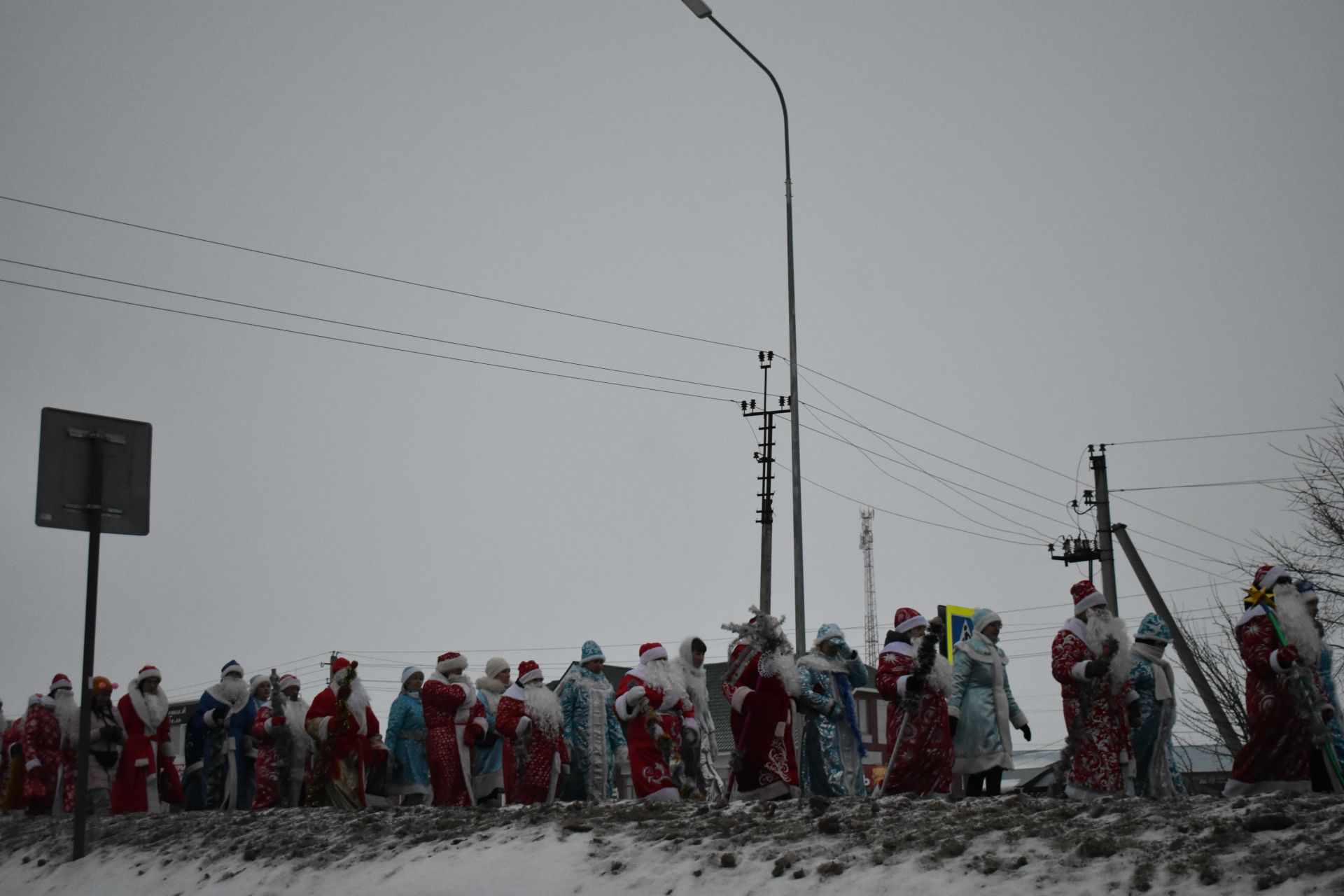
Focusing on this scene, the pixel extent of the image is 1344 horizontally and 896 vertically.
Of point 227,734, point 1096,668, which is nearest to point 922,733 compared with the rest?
point 1096,668

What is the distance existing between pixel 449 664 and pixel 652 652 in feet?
8.67

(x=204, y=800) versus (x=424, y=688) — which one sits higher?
(x=424, y=688)

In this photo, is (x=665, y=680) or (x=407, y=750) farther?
(x=407, y=750)

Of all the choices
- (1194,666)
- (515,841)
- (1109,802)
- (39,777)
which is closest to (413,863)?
(515,841)

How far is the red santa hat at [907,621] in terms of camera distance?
39.4 feet

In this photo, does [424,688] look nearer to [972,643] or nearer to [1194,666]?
[972,643]

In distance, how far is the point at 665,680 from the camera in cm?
1307

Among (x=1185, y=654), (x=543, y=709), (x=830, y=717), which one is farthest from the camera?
(x=1185, y=654)

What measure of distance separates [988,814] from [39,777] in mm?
14261

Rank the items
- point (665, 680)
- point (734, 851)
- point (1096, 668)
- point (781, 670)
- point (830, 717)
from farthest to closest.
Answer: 1. point (665, 680)
2. point (830, 717)
3. point (781, 670)
4. point (1096, 668)
5. point (734, 851)

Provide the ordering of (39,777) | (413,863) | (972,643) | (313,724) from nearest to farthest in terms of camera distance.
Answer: (413,863) → (972,643) → (313,724) → (39,777)

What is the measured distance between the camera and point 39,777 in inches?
684

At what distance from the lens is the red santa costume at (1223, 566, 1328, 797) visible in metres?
9.65

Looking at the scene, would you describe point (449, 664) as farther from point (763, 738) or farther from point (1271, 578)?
point (1271, 578)
